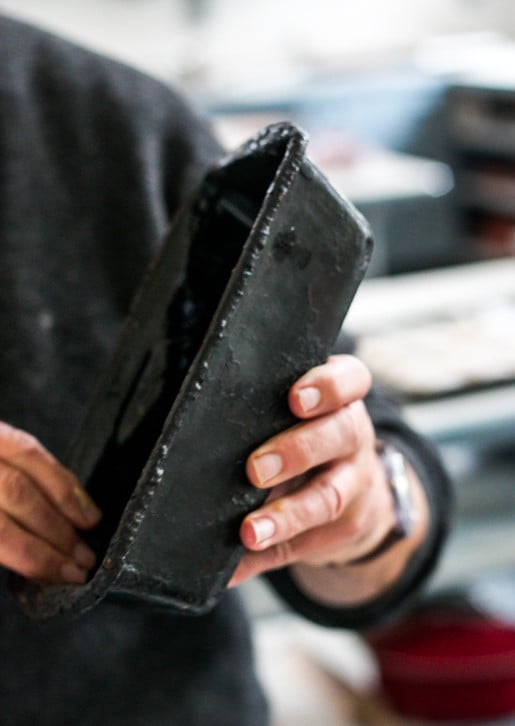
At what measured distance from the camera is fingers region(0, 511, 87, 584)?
0.63 meters

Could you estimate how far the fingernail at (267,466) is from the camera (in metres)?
0.59

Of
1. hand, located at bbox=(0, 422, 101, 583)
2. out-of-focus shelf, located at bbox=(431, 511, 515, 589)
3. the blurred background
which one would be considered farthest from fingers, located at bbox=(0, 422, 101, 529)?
out-of-focus shelf, located at bbox=(431, 511, 515, 589)

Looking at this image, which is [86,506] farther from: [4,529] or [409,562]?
[409,562]

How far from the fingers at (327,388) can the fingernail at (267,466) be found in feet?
0.10

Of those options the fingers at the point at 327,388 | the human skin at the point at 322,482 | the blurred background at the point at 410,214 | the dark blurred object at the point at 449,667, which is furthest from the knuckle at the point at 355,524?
the dark blurred object at the point at 449,667

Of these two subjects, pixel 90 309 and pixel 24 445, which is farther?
pixel 90 309

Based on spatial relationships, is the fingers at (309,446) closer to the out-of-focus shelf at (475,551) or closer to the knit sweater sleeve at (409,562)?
the knit sweater sleeve at (409,562)

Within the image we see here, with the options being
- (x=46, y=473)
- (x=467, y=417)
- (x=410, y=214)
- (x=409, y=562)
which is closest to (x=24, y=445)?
(x=46, y=473)

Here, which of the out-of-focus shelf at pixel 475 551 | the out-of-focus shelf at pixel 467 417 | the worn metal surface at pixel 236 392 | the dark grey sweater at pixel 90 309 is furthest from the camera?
the out-of-focus shelf at pixel 475 551

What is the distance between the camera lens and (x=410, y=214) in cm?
440

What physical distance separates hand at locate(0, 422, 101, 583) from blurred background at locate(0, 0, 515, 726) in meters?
0.62

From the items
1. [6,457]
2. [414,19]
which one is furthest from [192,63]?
[6,457]

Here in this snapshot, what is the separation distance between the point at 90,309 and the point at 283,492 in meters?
0.30

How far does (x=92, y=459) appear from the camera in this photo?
794mm
